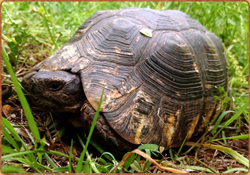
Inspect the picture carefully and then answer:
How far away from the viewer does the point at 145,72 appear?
169 cm

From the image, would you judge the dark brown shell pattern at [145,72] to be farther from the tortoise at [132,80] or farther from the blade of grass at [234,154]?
the blade of grass at [234,154]

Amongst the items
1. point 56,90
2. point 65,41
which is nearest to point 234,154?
point 56,90

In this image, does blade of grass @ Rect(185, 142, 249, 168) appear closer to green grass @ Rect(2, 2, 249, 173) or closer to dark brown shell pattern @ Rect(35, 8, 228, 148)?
green grass @ Rect(2, 2, 249, 173)

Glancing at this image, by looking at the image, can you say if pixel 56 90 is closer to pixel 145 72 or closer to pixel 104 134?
pixel 104 134

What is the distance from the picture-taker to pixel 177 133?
1793 mm

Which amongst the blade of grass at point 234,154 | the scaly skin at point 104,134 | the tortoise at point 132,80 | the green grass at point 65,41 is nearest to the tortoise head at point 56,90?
the tortoise at point 132,80

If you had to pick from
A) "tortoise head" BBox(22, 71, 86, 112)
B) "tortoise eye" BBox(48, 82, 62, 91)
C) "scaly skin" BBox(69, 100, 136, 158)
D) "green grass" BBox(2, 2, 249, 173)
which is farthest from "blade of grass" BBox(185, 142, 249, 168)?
"tortoise eye" BBox(48, 82, 62, 91)

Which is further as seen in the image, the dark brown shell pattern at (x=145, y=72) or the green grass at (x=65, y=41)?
the dark brown shell pattern at (x=145, y=72)

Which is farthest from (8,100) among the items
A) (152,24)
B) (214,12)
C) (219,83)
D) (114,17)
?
(214,12)

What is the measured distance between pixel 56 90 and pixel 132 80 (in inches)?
20.7

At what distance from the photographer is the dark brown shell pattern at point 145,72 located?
1.58 m

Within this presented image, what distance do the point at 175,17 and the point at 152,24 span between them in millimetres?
304

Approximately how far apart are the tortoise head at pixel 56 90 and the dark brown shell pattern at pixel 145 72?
0.08m

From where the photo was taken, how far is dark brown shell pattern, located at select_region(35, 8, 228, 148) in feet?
5.19
